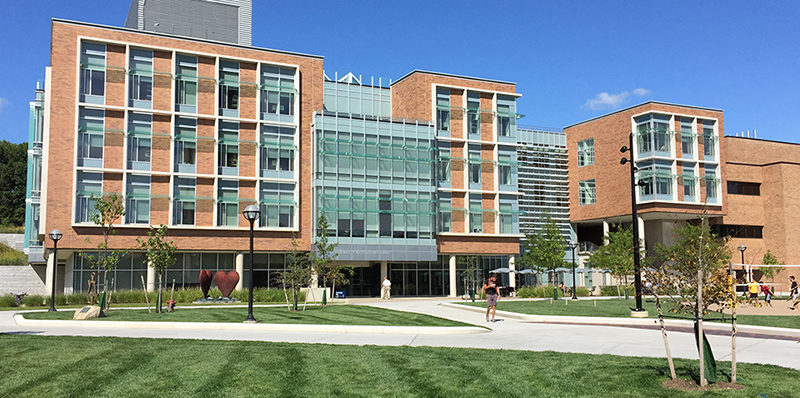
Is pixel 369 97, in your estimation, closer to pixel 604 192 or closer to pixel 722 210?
pixel 604 192

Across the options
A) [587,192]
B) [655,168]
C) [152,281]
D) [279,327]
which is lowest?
[152,281]

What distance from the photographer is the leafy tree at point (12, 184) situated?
3376 inches

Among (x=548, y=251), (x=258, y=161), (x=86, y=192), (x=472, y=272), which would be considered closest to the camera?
(x=86, y=192)

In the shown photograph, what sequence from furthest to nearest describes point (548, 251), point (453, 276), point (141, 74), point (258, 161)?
point (453, 276)
point (548, 251)
point (258, 161)
point (141, 74)

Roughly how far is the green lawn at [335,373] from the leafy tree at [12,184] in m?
83.4

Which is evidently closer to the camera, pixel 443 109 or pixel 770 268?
pixel 443 109

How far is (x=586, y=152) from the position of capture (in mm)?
67312

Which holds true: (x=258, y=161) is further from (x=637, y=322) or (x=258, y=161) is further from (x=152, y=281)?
(x=637, y=322)

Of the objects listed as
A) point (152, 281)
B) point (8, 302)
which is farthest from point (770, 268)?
point (8, 302)

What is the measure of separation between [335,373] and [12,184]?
304ft

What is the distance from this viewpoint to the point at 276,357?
1188cm

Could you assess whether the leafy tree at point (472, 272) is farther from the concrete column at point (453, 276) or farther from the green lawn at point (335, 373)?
the green lawn at point (335, 373)

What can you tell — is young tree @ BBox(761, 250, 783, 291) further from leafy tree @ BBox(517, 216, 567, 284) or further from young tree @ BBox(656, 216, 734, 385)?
young tree @ BBox(656, 216, 734, 385)

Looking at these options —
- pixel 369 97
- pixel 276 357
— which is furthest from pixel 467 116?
pixel 276 357
